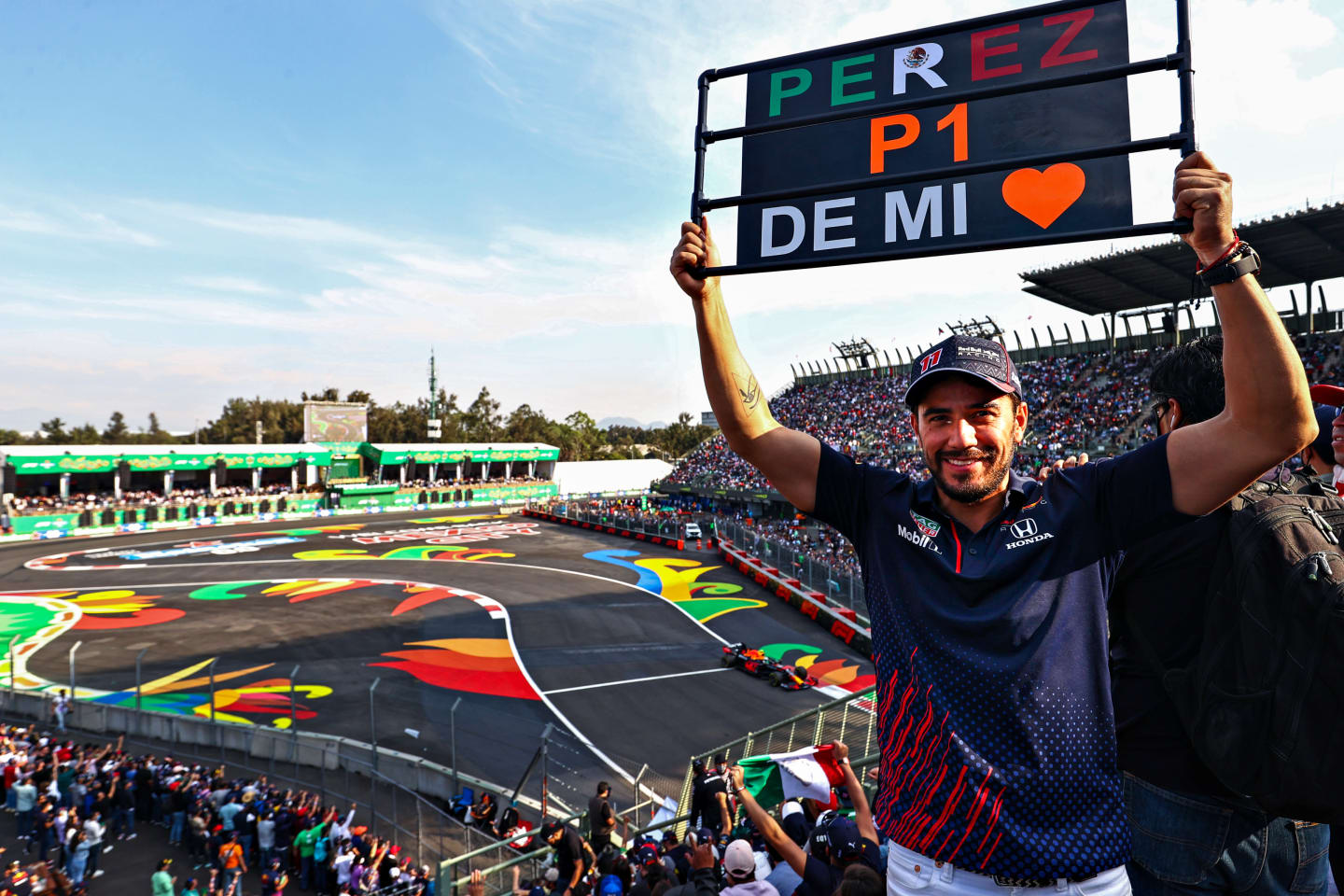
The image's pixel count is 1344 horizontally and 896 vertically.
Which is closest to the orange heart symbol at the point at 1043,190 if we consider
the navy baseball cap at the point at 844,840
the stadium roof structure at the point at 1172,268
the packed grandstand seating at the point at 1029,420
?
the navy baseball cap at the point at 844,840

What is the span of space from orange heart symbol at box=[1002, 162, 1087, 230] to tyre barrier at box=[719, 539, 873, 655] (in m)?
15.0

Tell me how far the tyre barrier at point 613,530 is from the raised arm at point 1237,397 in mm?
35629

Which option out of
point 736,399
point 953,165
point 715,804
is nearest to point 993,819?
point 736,399

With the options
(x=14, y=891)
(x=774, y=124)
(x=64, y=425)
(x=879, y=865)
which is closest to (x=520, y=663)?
(x=14, y=891)

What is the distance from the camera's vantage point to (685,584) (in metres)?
28.3

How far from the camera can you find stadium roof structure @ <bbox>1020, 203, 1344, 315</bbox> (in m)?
24.9

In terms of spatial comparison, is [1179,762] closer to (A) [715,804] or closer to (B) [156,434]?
(A) [715,804]

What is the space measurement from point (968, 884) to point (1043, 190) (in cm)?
232

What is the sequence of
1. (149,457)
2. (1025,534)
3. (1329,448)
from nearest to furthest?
1. (1025,534)
2. (1329,448)
3. (149,457)

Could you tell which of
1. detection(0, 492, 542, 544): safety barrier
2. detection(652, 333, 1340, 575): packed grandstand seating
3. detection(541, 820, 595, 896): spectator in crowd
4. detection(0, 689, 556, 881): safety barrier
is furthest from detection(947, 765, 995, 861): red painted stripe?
detection(0, 492, 542, 544): safety barrier

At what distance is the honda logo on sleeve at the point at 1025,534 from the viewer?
5.99 feet

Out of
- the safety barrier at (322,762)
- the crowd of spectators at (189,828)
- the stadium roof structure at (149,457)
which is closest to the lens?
the crowd of spectators at (189,828)

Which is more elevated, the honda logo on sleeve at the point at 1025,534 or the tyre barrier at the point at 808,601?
the honda logo on sleeve at the point at 1025,534

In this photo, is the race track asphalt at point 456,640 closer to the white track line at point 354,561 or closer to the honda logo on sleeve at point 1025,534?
the white track line at point 354,561
